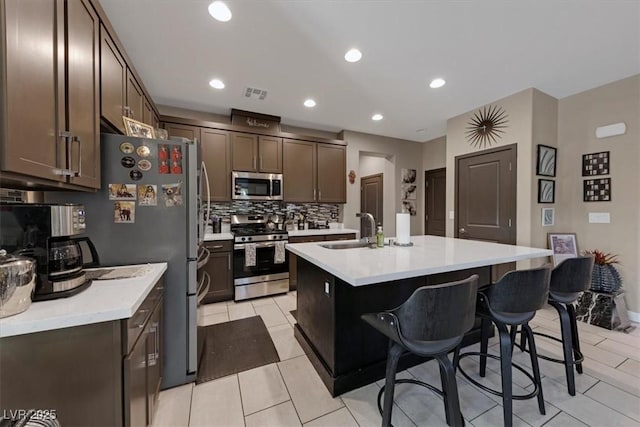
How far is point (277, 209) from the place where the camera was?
4.27 m

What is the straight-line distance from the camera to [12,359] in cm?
86

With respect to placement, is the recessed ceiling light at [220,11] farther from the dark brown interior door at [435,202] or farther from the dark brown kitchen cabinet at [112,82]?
→ the dark brown interior door at [435,202]

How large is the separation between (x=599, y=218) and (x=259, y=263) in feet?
14.5

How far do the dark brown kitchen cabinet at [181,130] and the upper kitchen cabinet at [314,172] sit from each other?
1.30 metres

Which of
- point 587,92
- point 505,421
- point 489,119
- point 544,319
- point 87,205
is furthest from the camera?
point 489,119

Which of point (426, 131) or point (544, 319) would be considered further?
point (426, 131)

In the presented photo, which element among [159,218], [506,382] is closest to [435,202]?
[506,382]

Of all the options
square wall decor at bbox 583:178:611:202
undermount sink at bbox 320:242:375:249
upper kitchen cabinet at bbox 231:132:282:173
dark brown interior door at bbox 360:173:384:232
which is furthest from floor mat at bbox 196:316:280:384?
square wall decor at bbox 583:178:611:202

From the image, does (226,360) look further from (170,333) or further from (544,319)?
(544,319)

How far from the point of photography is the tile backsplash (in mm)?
3910

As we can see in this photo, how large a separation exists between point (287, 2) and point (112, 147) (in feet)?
5.22

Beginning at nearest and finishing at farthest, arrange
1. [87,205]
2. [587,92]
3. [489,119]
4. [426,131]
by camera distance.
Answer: [87,205] < [587,92] < [489,119] < [426,131]

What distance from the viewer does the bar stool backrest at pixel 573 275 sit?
174 centimetres

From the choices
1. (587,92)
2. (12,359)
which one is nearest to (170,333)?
(12,359)
